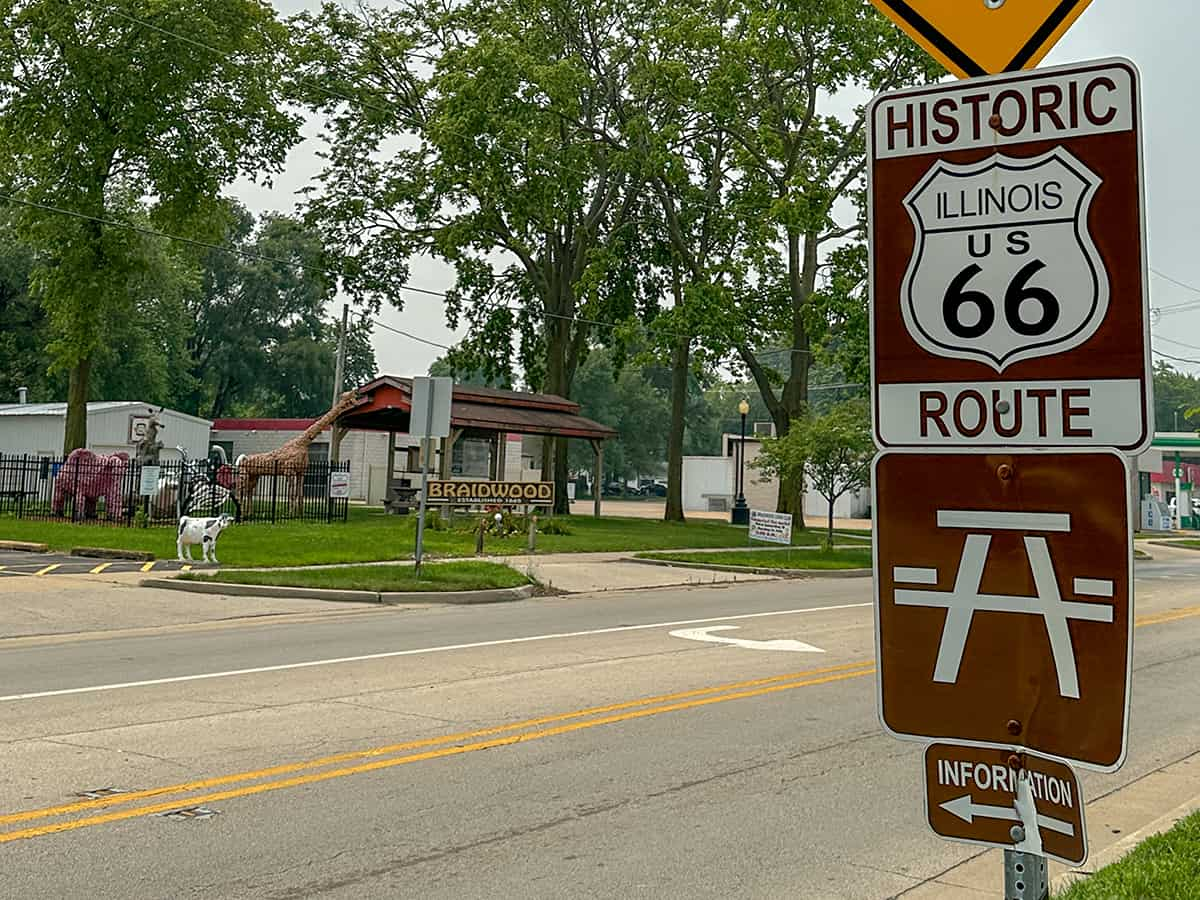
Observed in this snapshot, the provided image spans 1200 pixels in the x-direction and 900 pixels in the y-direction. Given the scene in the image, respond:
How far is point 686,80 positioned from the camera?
34.2 meters

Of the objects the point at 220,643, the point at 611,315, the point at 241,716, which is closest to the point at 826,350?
the point at 611,315

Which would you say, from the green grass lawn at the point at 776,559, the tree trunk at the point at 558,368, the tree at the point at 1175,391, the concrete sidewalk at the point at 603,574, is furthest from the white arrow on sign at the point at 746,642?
the tree at the point at 1175,391

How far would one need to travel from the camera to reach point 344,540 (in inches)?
1025

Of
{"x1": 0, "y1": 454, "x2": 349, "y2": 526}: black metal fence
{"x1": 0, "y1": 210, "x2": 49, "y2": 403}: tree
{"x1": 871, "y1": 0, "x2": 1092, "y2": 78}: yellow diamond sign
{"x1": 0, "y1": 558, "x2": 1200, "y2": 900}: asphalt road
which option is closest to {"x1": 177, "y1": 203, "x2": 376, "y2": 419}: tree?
{"x1": 0, "y1": 210, "x2": 49, "y2": 403}: tree

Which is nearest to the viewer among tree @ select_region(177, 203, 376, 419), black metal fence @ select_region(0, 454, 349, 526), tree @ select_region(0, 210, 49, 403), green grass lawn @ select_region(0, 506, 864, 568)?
green grass lawn @ select_region(0, 506, 864, 568)

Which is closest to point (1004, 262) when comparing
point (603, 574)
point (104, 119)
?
point (603, 574)

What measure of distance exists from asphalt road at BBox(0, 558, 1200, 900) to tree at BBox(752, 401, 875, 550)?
47.9ft

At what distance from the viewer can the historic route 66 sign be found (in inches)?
97.7

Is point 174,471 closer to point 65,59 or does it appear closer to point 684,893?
point 65,59

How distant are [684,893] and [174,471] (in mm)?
26848

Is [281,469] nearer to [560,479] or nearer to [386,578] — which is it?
[560,479]

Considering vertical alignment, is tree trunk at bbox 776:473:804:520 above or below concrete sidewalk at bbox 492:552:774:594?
above

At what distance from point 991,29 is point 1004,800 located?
1751 mm

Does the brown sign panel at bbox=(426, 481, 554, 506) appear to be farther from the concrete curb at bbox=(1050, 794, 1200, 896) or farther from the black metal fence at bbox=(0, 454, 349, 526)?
the concrete curb at bbox=(1050, 794, 1200, 896)
